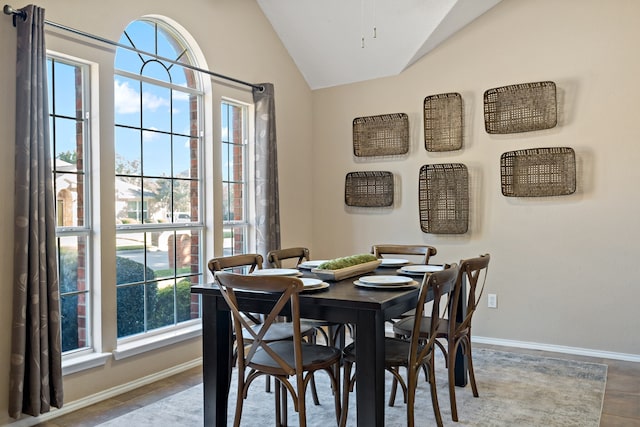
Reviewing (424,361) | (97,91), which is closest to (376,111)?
(97,91)

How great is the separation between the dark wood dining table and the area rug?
0.38 meters

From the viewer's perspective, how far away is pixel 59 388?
2736 mm

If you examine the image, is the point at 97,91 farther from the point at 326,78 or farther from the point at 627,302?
the point at 627,302

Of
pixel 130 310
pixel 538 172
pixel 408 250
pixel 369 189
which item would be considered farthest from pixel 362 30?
pixel 130 310

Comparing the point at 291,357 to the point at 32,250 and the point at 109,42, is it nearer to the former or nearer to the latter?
the point at 32,250

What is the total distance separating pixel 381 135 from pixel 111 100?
2424 mm

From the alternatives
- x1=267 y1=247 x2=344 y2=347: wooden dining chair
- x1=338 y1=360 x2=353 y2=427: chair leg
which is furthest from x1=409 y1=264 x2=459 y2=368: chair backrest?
x1=267 y1=247 x2=344 y2=347: wooden dining chair

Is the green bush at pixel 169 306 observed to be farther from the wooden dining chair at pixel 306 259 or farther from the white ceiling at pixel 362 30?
the white ceiling at pixel 362 30

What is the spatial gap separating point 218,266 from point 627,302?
9.82ft

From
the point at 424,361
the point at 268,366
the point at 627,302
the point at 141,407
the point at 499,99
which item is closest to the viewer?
the point at 268,366

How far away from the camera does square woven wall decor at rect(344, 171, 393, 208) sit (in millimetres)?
4750

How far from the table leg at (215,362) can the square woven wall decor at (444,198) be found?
2.44 meters

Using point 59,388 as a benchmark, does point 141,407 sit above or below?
below

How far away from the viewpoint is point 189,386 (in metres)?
3.35
